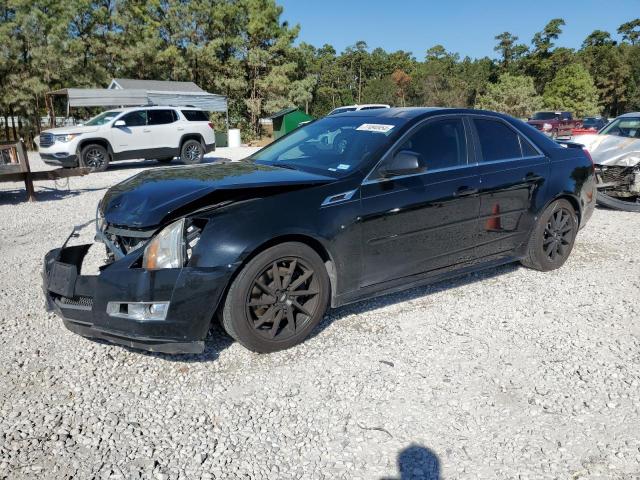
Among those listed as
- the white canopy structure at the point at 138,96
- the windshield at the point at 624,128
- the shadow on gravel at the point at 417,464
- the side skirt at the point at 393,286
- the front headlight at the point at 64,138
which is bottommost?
the shadow on gravel at the point at 417,464

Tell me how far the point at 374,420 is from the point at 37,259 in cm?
468

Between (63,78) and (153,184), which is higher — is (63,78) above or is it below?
above

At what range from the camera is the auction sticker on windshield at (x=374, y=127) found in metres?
4.12

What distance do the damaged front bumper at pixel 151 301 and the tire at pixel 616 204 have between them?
7948mm

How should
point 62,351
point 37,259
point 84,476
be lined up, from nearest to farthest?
point 84,476
point 62,351
point 37,259

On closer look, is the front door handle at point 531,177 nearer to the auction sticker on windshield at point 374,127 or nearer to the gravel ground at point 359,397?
the gravel ground at point 359,397

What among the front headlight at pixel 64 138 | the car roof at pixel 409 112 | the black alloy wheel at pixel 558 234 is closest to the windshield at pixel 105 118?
the front headlight at pixel 64 138

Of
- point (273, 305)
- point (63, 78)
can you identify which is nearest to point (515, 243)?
point (273, 305)

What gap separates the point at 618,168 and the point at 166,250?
8.09 meters

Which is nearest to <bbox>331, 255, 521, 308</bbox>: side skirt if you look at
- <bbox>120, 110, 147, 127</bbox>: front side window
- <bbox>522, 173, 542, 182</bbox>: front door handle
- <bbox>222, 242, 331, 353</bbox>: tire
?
<bbox>222, 242, 331, 353</bbox>: tire

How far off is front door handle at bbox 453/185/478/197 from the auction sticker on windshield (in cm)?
78

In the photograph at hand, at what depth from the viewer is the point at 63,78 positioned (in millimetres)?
28125

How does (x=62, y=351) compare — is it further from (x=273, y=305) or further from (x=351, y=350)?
(x=351, y=350)

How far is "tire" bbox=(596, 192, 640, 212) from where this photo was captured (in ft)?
28.1
